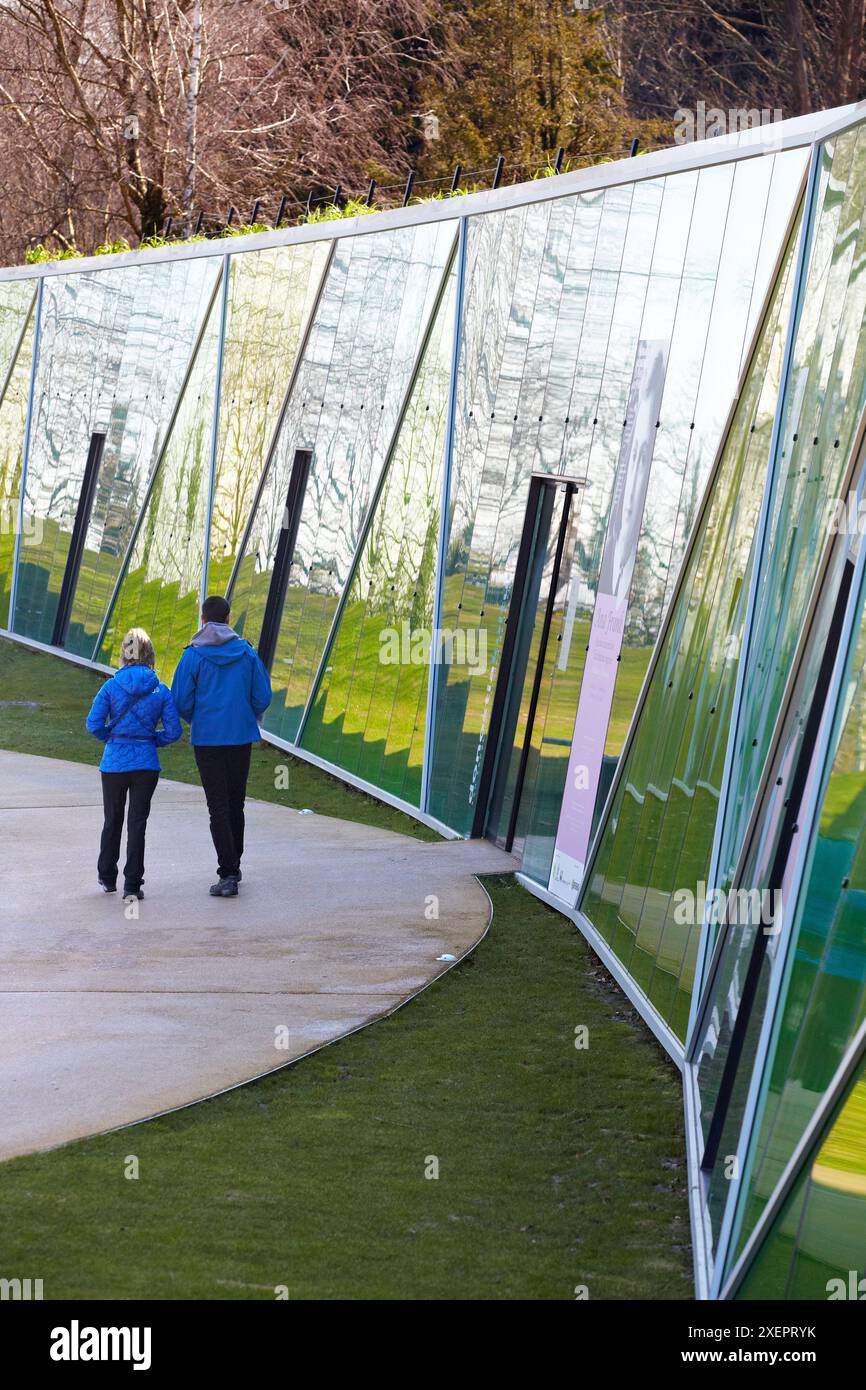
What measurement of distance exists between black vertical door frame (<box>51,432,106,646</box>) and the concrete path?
9.65 meters

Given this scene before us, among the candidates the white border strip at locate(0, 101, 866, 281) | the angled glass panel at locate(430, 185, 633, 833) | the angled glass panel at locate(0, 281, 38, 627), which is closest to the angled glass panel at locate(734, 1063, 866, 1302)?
the white border strip at locate(0, 101, 866, 281)

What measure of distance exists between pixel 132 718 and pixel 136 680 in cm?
24

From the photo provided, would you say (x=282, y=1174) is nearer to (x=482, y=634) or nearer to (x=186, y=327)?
(x=482, y=634)

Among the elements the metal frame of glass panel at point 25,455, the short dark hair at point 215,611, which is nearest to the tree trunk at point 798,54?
the metal frame of glass panel at point 25,455

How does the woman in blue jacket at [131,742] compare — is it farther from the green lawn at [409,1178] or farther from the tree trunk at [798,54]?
the tree trunk at [798,54]

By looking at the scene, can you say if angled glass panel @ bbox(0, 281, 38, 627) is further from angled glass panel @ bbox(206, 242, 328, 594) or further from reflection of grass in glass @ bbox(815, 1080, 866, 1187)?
reflection of grass in glass @ bbox(815, 1080, 866, 1187)

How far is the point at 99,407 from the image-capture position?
22.7 metres

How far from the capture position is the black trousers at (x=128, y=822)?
10.6m

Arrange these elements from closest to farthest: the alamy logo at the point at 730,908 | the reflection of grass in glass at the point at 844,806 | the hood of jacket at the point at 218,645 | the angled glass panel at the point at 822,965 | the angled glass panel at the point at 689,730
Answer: the angled glass panel at the point at 822,965 → the reflection of grass in glass at the point at 844,806 → the alamy logo at the point at 730,908 → the angled glass panel at the point at 689,730 → the hood of jacket at the point at 218,645

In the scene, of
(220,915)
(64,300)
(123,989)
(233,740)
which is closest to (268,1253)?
(123,989)

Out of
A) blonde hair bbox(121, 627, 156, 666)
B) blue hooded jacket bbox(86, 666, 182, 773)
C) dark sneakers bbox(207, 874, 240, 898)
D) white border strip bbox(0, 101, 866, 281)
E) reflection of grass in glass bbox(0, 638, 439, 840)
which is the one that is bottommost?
reflection of grass in glass bbox(0, 638, 439, 840)

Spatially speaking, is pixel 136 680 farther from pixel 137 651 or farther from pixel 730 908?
pixel 730 908
